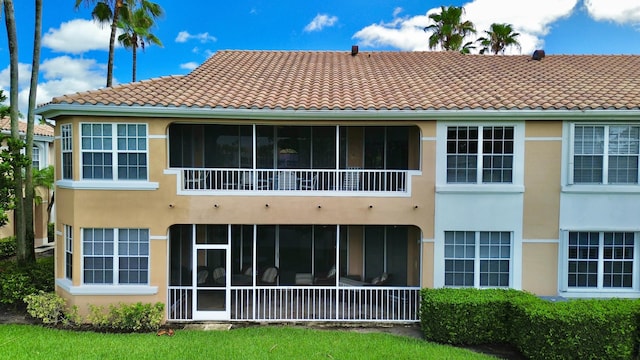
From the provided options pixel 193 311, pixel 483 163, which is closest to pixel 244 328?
pixel 193 311

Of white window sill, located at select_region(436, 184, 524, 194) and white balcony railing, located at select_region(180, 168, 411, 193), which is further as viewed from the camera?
white balcony railing, located at select_region(180, 168, 411, 193)

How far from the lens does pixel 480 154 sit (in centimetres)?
1107

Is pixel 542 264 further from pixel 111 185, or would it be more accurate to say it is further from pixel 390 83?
pixel 111 185

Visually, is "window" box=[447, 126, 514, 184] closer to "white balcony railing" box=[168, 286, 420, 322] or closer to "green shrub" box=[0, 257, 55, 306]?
"white balcony railing" box=[168, 286, 420, 322]

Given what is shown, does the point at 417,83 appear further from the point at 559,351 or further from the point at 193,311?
the point at 193,311

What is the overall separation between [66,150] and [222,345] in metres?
7.23

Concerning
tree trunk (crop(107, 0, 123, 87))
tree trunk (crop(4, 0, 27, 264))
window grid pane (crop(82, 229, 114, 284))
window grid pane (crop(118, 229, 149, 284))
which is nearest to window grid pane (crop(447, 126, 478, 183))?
window grid pane (crop(118, 229, 149, 284))

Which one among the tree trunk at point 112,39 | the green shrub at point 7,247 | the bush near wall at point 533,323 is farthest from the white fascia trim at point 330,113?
the green shrub at point 7,247

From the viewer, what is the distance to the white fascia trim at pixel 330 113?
10508 millimetres

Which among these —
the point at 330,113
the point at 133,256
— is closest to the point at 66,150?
the point at 133,256

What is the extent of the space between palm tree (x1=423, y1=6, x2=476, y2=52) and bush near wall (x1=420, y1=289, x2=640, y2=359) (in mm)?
20985

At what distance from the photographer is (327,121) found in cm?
1102

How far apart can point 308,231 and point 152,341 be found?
578 centimetres

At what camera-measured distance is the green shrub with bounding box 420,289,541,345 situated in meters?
9.76
